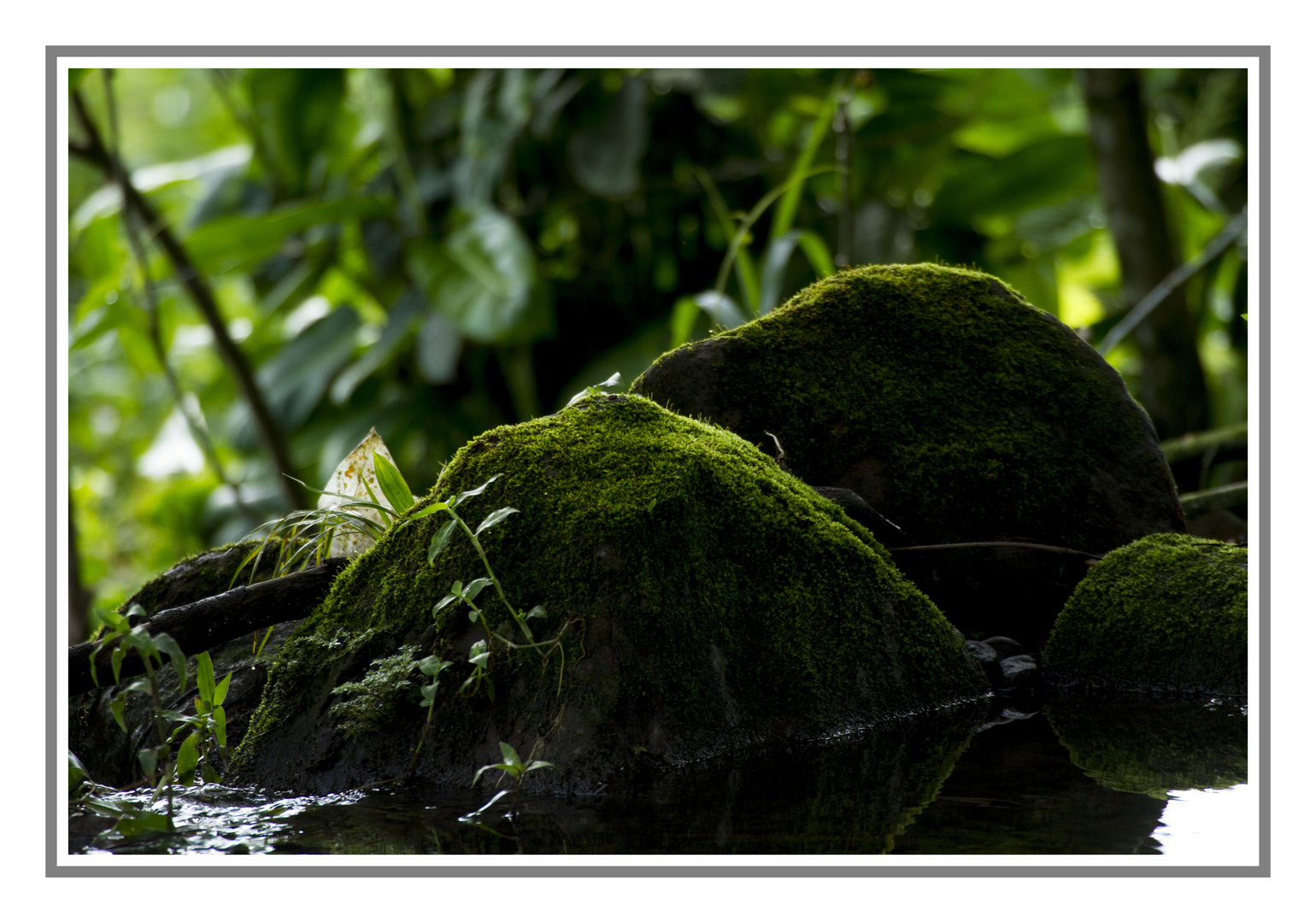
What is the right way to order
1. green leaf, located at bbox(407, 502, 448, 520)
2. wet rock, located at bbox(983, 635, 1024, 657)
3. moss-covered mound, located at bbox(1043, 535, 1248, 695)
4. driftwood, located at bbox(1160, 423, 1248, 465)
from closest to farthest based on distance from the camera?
green leaf, located at bbox(407, 502, 448, 520)
moss-covered mound, located at bbox(1043, 535, 1248, 695)
wet rock, located at bbox(983, 635, 1024, 657)
driftwood, located at bbox(1160, 423, 1248, 465)

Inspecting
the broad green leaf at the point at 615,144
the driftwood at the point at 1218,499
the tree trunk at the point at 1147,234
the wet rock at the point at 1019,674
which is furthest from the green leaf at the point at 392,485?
the tree trunk at the point at 1147,234

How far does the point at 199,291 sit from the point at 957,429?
371 centimetres

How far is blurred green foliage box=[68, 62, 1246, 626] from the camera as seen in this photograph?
16.5 ft

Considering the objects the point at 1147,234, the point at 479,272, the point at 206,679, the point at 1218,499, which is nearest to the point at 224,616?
the point at 206,679

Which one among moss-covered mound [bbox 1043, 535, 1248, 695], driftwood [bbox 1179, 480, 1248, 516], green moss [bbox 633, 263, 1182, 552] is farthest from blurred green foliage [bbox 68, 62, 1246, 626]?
moss-covered mound [bbox 1043, 535, 1248, 695]

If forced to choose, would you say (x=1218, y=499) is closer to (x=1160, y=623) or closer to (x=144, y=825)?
(x=1160, y=623)

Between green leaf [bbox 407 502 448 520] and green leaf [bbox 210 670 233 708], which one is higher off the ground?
green leaf [bbox 407 502 448 520]

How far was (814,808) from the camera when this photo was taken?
143cm

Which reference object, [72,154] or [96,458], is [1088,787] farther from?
[96,458]

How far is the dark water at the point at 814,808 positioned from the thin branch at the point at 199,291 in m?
3.42

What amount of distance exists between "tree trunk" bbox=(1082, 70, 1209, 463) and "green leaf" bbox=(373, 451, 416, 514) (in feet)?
12.6

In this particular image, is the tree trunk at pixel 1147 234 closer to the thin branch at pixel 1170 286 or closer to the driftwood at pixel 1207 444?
the thin branch at pixel 1170 286

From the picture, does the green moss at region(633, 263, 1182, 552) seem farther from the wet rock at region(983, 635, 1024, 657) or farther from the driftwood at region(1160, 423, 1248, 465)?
the driftwood at region(1160, 423, 1248, 465)

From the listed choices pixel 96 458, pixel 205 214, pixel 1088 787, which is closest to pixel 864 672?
pixel 1088 787
